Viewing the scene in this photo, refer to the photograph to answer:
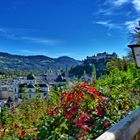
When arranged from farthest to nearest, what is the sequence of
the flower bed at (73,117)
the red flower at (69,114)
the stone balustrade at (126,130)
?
the red flower at (69,114), the flower bed at (73,117), the stone balustrade at (126,130)

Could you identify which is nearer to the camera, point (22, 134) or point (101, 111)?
point (22, 134)

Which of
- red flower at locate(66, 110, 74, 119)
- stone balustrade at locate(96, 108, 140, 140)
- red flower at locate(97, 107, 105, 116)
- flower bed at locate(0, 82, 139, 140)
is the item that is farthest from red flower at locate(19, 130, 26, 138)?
stone balustrade at locate(96, 108, 140, 140)

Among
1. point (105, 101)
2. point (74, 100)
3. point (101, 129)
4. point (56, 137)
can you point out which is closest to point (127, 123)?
point (56, 137)

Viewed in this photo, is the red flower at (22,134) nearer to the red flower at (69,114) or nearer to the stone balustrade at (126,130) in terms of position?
the red flower at (69,114)

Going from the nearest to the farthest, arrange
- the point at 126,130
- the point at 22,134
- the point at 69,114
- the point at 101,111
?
the point at 126,130 < the point at 22,134 < the point at 69,114 < the point at 101,111

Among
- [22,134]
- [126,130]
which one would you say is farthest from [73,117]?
[126,130]

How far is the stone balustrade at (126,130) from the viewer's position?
232 cm

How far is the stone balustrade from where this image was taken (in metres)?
2.32

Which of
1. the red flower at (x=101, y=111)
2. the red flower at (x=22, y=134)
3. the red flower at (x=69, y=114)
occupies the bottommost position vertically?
the red flower at (x=22, y=134)

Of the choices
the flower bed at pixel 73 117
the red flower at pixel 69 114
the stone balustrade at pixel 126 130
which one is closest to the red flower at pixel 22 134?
the flower bed at pixel 73 117

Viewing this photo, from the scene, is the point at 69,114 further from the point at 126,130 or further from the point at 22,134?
the point at 126,130

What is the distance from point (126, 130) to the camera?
2.58m

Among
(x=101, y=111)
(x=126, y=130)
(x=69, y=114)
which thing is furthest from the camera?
(x=101, y=111)

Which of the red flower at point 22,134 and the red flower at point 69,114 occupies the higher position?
the red flower at point 69,114
